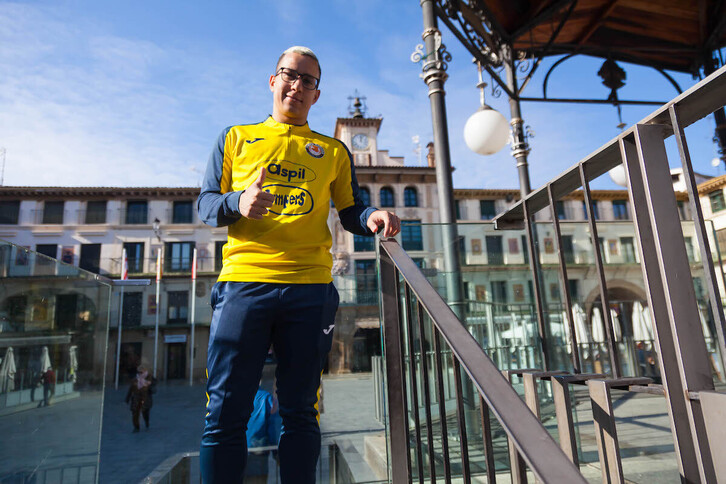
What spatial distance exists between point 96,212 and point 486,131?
3498 centimetres

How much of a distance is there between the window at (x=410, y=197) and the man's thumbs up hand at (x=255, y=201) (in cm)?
3346

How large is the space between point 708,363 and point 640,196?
443 mm

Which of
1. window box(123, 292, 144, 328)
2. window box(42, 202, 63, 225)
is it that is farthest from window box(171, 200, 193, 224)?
window box(123, 292, 144, 328)

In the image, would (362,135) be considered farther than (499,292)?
Yes

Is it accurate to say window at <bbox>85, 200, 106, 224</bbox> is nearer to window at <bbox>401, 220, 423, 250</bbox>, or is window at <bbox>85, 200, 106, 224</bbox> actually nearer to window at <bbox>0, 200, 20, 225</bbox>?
window at <bbox>0, 200, 20, 225</bbox>

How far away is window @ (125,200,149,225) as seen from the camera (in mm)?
33469

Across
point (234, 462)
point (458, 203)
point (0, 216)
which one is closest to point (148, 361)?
point (0, 216)

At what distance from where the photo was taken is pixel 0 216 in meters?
32.8

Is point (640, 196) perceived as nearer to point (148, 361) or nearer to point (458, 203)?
point (148, 361)

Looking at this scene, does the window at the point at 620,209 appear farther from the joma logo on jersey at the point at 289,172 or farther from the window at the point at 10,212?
the window at the point at 10,212

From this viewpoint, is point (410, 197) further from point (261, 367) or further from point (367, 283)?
point (261, 367)

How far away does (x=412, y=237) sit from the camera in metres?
3.34

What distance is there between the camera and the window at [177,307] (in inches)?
1220

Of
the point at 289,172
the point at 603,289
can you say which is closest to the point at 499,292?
the point at 603,289
